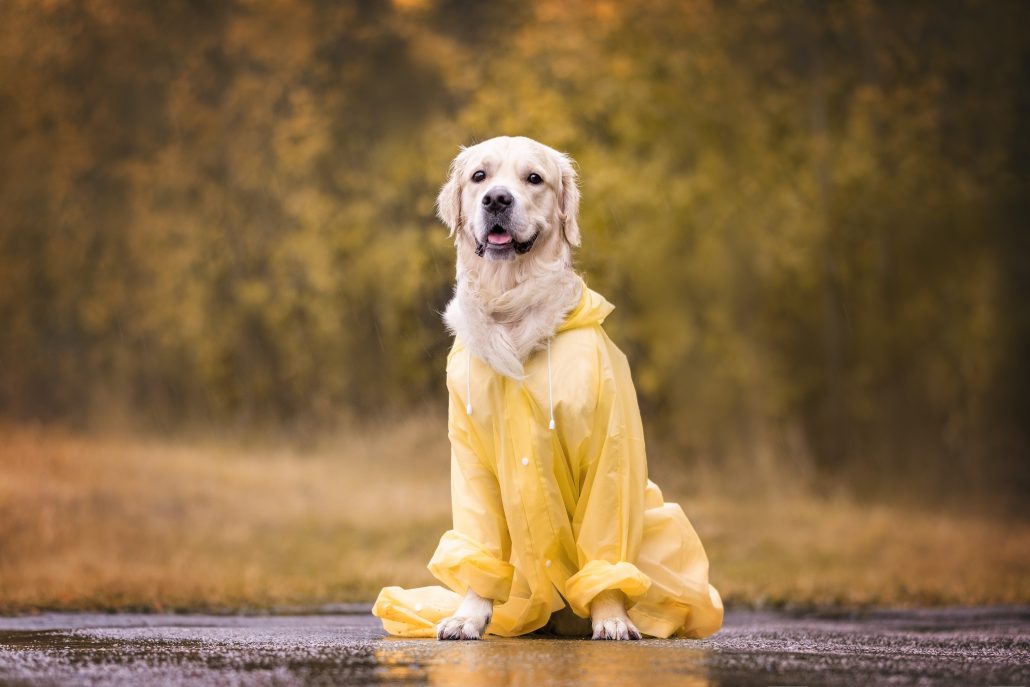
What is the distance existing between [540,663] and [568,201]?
1.94 metres

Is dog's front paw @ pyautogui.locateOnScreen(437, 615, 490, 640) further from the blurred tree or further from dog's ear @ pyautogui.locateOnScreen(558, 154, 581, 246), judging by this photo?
the blurred tree

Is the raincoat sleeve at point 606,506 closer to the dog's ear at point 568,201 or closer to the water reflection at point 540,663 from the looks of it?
the water reflection at point 540,663

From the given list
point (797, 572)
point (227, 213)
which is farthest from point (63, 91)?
point (797, 572)

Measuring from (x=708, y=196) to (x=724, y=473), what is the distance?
2.86m

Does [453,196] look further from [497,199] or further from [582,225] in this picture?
[582,225]

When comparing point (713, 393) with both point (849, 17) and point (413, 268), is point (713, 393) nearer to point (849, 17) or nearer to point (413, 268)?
point (413, 268)

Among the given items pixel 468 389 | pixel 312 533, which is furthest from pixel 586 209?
pixel 468 389

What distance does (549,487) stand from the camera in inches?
169

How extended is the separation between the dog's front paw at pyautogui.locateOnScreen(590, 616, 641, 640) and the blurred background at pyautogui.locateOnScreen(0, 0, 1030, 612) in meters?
6.83

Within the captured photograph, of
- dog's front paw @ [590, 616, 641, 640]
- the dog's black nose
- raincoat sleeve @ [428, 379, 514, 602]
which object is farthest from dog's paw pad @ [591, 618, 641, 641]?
the dog's black nose

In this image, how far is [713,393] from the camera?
497 inches

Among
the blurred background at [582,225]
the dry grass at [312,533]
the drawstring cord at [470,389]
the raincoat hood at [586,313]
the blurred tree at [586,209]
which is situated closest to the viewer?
the drawstring cord at [470,389]

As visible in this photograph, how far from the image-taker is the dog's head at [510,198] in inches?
179

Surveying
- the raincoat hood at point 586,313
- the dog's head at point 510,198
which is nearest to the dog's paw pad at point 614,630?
the raincoat hood at point 586,313
